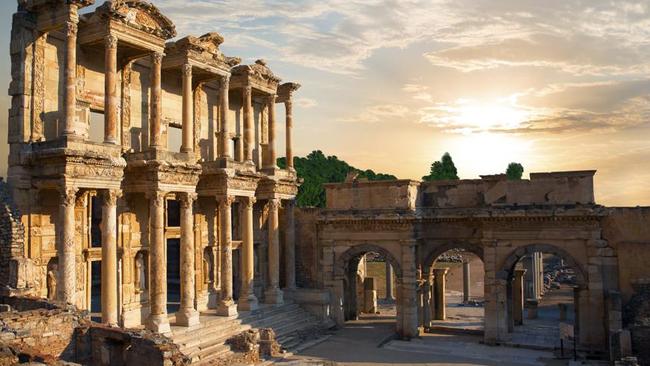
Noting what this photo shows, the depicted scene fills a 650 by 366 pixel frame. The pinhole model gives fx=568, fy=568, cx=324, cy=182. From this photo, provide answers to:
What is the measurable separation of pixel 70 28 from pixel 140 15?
327cm

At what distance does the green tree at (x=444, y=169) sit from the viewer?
7512 centimetres

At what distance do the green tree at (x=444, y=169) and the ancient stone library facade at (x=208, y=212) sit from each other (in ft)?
154

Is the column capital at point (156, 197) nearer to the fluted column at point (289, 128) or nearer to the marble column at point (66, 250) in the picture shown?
the marble column at point (66, 250)

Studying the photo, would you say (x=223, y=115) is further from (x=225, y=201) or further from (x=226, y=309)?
(x=226, y=309)

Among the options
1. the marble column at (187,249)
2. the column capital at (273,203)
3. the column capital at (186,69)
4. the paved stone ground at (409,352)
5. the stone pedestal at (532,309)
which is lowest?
the paved stone ground at (409,352)

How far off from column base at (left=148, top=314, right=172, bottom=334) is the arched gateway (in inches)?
364

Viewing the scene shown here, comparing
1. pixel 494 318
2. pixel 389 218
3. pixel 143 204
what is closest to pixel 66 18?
pixel 143 204

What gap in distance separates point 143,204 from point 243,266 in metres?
5.73

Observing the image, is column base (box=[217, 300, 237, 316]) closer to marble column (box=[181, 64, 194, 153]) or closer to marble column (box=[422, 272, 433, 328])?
marble column (box=[181, 64, 194, 153])

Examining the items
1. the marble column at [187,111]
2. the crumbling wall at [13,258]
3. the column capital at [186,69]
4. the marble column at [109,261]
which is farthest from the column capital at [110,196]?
the column capital at [186,69]

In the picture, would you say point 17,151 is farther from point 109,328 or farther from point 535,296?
point 535,296

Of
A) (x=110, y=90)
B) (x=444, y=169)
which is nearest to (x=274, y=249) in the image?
(x=110, y=90)

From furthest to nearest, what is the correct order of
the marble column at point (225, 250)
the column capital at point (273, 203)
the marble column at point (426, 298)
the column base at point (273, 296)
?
1. the column capital at point (273, 203)
2. the column base at point (273, 296)
3. the marble column at point (426, 298)
4. the marble column at point (225, 250)

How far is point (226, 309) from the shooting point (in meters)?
23.6
